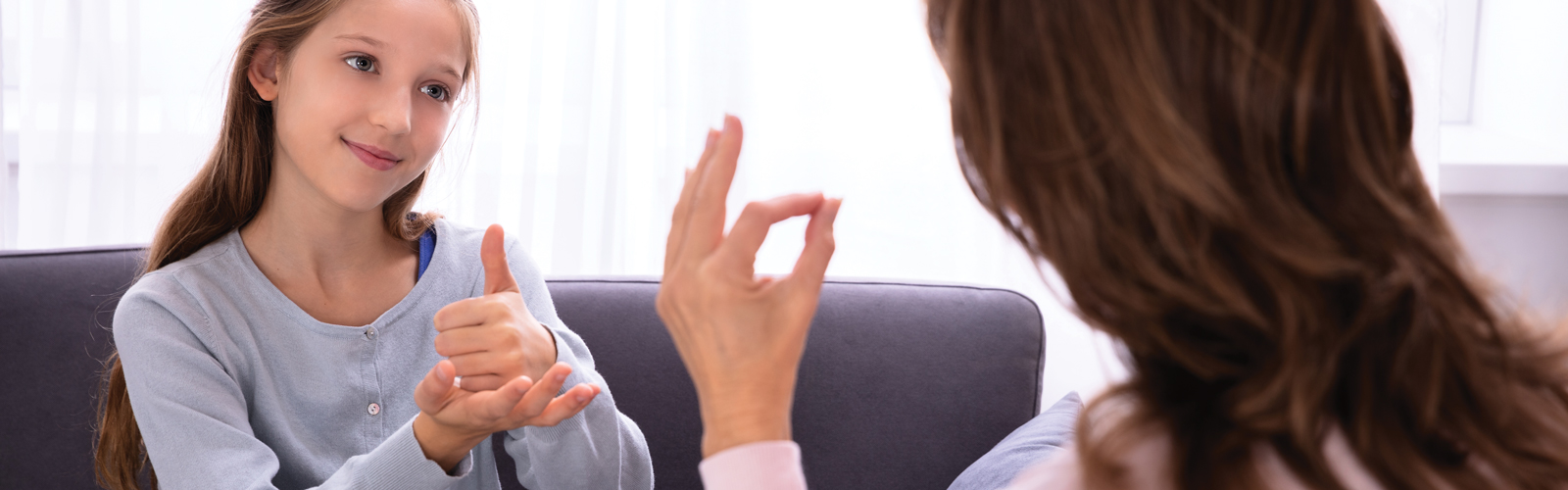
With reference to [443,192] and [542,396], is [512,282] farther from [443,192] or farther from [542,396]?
[443,192]

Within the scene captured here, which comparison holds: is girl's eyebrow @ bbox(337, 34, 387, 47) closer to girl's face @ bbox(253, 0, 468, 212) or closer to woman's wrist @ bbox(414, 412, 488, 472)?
girl's face @ bbox(253, 0, 468, 212)

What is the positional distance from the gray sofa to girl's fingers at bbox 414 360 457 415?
1.78 feet

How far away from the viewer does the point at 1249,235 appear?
491 millimetres

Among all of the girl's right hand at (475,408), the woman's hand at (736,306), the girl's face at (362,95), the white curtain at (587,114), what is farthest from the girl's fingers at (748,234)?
the white curtain at (587,114)

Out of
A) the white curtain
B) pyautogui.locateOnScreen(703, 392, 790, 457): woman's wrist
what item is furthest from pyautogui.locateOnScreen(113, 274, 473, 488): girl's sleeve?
the white curtain

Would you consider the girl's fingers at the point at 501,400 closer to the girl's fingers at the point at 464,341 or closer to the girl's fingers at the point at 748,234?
the girl's fingers at the point at 464,341

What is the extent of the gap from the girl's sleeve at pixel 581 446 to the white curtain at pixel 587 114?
0.84 meters

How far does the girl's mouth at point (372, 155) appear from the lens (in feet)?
3.54

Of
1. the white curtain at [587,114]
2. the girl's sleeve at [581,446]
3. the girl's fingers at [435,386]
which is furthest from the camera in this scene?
the white curtain at [587,114]

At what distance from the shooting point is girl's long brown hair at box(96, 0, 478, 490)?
1119 mm

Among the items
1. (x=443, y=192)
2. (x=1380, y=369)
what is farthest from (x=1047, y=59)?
(x=443, y=192)

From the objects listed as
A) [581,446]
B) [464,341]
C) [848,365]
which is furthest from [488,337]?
[848,365]

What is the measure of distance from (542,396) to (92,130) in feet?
5.58

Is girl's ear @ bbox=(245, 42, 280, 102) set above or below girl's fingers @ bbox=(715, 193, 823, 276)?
above
